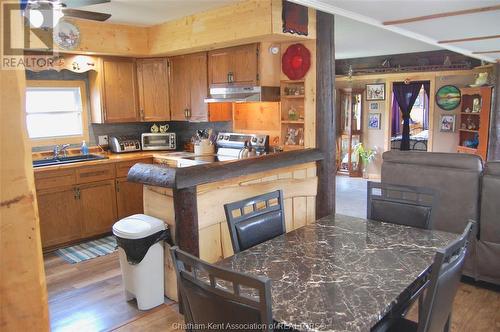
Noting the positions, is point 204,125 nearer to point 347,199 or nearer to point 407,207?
point 347,199

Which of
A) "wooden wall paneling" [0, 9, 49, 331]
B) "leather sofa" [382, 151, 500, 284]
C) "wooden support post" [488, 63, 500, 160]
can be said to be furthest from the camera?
"wooden support post" [488, 63, 500, 160]

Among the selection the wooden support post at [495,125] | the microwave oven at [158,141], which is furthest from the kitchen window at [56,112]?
the wooden support post at [495,125]

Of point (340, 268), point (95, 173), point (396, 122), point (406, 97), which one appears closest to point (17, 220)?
point (340, 268)

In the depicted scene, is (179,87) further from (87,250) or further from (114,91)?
(87,250)

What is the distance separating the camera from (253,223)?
7.53 feet

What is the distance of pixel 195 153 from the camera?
17.3 feet

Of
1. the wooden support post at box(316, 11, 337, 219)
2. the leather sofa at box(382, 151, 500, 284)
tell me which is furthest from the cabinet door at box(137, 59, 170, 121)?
the leather sofa at box(382, 151, 500, 284)

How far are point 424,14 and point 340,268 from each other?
2.41 meters

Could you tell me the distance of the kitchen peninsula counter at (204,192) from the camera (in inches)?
112

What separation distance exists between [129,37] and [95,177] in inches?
68.6

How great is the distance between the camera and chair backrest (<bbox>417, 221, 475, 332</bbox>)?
147 cm

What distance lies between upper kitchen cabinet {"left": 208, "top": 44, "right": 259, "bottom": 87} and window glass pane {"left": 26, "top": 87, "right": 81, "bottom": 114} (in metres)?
1.82

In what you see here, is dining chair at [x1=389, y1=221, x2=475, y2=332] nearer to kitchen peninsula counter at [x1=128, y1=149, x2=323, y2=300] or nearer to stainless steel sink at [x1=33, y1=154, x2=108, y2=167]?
kitchen peninsula counter at [x1=128, y1=149, x2=323, y2=300]

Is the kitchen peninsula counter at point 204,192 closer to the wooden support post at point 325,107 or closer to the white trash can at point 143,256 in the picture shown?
the white trash can at point 143,256
